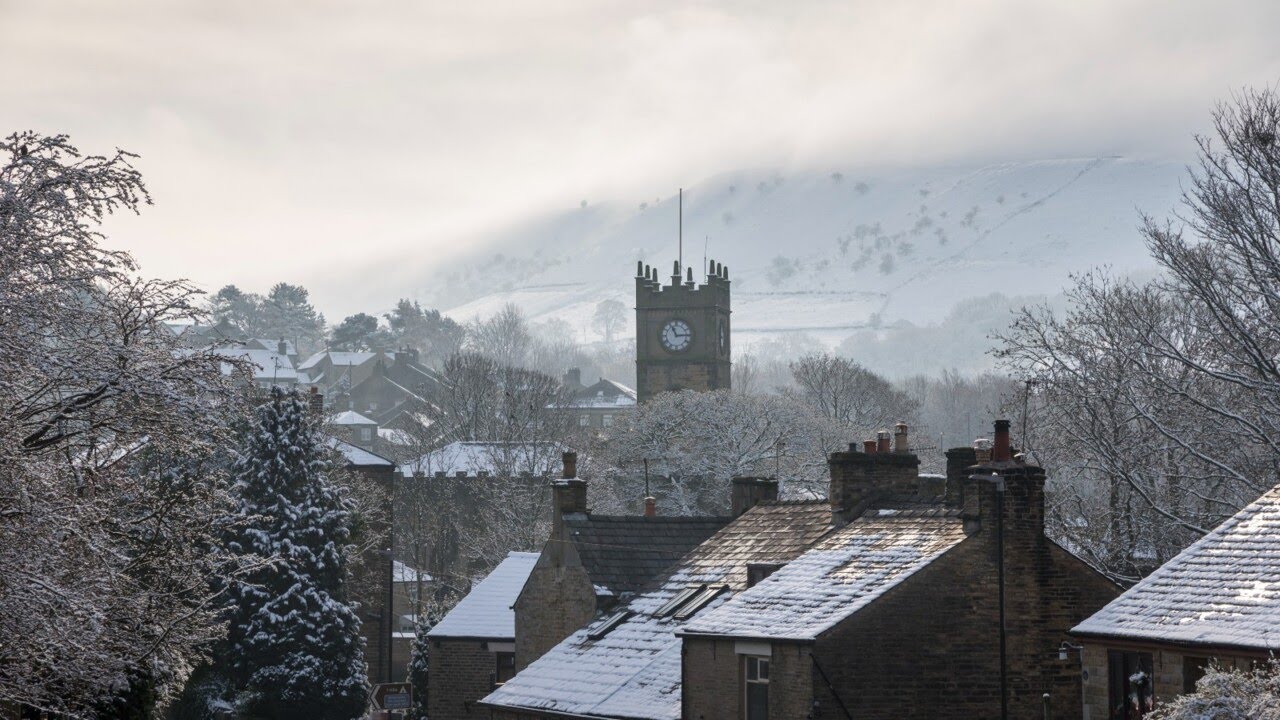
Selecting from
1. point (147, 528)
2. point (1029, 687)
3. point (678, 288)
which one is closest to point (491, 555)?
point (678, 288)

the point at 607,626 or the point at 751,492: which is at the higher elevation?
the point at 751,492

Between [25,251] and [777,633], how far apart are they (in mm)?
14188

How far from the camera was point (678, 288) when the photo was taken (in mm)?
106875

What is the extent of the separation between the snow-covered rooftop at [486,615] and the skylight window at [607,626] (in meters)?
9.56

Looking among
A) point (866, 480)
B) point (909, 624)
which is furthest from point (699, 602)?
point (909, 624)

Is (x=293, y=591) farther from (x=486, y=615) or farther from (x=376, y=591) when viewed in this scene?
(x=376, y=591)

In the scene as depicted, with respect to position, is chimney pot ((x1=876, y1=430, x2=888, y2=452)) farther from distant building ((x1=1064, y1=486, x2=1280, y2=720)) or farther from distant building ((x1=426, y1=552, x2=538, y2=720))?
distant building ((x1=426, y1=552, x2=538, y2=720))

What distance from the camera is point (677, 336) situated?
10612cm

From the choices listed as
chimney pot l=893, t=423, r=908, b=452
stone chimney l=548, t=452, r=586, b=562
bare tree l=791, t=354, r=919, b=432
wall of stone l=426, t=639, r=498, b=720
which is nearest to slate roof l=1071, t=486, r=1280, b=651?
chimney pot l=893, t=423, r=908, b=452

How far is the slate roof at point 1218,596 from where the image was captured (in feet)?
69.3

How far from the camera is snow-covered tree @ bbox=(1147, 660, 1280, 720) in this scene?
57.3 feet

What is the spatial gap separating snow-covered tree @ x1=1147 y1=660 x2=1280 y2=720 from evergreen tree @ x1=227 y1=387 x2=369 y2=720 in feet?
119

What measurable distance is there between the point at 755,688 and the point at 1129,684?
690cm

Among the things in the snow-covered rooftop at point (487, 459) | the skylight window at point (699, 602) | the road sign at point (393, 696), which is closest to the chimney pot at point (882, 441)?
the skylight window at point (699, 602)
